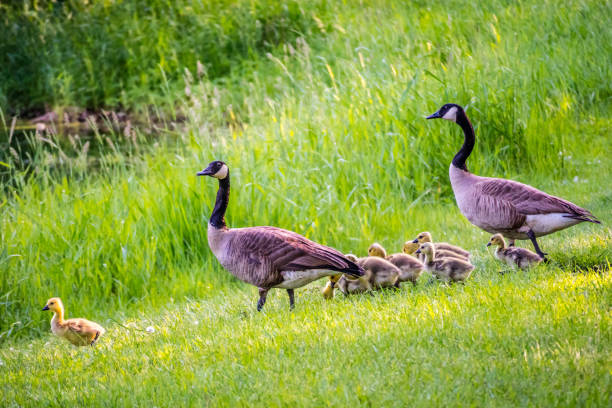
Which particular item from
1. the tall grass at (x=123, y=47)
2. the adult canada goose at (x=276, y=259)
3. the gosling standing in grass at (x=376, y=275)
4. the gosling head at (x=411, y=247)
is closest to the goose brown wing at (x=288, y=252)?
the adult canada goose at (x=276, y=259)

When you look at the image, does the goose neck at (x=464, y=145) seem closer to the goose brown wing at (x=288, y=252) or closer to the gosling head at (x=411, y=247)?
the gosling head at (x=411, y=247)

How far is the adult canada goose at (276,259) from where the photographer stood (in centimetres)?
640

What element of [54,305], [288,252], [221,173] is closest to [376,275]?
[288,252]

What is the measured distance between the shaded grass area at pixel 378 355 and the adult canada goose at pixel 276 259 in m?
0.33

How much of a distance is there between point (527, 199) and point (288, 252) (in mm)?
2563

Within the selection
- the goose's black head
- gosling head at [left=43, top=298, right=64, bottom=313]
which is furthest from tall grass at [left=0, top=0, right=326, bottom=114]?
gosling head at [left=43, top=298, right=64, bottom=313]

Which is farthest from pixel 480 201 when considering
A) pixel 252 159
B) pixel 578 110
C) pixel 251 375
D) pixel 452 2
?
pixel 452 2

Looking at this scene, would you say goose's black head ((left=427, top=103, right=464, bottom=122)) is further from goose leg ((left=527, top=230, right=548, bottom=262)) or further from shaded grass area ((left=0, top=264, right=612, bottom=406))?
shaded grass area ((left=0, top=264, right=612, bottom=406))

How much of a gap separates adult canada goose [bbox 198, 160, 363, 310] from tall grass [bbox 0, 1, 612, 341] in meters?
1.87

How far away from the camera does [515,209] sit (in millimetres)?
7012

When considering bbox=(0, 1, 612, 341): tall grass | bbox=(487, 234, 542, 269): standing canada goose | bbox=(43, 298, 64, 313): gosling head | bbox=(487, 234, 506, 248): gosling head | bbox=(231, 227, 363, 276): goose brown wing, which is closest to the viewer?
bbox=(231, 227, 363, 276): goose brown wing

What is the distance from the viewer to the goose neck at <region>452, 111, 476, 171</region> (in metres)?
7.99

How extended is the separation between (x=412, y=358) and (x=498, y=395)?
73 cm

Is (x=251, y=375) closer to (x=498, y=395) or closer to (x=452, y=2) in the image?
(x=498, y=395)
